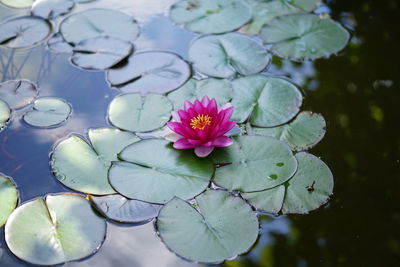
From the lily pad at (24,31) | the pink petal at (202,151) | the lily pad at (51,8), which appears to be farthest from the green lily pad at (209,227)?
the lily pad at (51,8)

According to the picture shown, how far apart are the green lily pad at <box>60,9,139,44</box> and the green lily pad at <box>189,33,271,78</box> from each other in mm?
471

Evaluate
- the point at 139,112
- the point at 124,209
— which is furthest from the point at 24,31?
the point at 124,209

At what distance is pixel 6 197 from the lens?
6.26ft

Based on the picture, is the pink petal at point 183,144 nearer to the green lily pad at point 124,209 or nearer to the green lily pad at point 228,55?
the green lily pad at point 124,209

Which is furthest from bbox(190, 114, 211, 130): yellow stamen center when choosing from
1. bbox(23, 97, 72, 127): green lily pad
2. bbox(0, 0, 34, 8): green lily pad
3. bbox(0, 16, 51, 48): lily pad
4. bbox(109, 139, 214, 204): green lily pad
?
bbox(0, 0, 34, 8): green lily pad

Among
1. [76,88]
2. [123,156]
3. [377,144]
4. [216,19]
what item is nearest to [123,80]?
[76,88]

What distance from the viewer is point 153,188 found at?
191 centimetres

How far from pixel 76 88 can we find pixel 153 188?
0.92 meters

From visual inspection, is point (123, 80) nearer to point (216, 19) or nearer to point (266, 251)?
point (216, 19)

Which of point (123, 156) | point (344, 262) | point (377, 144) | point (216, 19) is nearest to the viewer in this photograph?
point (344, 262)

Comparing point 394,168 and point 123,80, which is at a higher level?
point 123,80

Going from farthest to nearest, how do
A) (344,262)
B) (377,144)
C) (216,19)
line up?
(216,19) < (377,144) < (344,262)

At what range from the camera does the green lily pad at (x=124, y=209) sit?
1.83 meters

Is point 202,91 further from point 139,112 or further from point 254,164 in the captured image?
point 254,164
